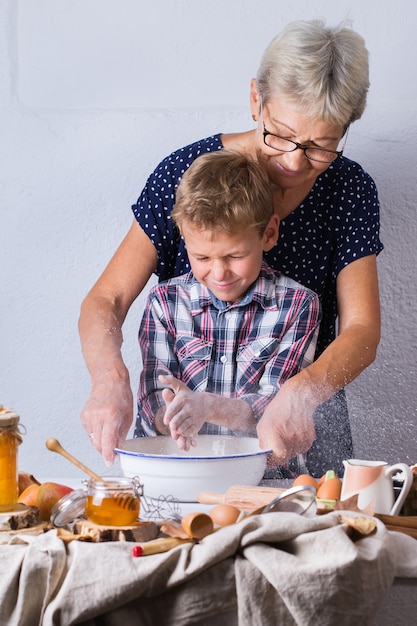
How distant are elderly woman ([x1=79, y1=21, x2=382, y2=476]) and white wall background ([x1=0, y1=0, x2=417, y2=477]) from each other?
19.9 inches

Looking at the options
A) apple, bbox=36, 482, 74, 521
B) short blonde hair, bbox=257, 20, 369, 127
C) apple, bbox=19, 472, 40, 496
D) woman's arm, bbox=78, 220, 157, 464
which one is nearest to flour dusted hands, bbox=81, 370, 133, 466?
woman's arm, bbox=78, 220, 157, 464

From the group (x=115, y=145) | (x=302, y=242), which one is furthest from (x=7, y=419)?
(x=115, y=145)

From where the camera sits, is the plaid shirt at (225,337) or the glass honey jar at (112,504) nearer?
the glass honey jar at (112,504)

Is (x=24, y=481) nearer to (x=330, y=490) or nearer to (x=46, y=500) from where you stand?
(x=46, y=500)

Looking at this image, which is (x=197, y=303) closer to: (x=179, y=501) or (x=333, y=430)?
(x=333, y=430)

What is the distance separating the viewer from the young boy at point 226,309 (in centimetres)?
193

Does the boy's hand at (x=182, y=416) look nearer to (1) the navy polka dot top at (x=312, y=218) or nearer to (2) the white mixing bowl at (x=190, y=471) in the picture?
(2) the white mixing bowl at (x=190, y=471)

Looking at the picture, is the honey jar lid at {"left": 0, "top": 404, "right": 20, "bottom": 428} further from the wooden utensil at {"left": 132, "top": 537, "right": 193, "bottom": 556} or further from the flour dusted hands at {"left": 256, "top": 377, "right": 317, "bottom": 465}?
the flour dusted hands at {"left": 256, "top": 377, "right": 317, "bottom": 465}

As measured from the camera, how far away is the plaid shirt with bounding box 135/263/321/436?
206 cm

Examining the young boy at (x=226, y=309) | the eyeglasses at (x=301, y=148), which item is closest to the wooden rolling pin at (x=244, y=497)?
the young boy at (x=226, y=309)

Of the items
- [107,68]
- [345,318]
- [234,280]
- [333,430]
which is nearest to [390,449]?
[333,430]

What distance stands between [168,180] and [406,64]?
0.89m

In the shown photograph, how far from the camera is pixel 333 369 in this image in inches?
76.0

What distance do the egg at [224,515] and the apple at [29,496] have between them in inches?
9.7
